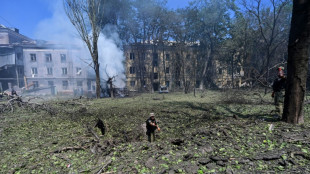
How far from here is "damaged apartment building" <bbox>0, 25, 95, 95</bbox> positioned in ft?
101

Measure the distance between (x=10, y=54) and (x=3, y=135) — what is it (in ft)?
117

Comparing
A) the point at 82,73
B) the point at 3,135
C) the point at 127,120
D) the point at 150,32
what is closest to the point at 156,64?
the point at 150,32

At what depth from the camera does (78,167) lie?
3.27 meters

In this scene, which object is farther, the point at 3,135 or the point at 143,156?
the point at 3,135

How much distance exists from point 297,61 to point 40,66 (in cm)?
3997

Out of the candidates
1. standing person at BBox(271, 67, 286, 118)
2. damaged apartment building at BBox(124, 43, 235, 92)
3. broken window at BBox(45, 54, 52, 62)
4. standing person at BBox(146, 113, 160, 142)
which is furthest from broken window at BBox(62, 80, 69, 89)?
standing person at BBox(271, 67, 286, 118)

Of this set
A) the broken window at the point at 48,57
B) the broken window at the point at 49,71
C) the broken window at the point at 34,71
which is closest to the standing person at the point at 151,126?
the broken window at the point at 49,71

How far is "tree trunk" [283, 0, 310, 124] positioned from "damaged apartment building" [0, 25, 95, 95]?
3055cm

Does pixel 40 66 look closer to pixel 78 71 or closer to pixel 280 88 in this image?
pixel 78 71

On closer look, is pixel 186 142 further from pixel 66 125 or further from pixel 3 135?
pixel 3 135

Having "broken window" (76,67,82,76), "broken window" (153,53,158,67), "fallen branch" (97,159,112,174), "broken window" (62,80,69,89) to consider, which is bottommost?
"fallen branch" (97,159,112,174)

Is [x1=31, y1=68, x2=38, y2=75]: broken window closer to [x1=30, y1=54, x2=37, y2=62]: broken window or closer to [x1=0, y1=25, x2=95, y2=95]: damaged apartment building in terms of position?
[x1=0, y1=25, x2=95, y2=95]: damaged apartment building

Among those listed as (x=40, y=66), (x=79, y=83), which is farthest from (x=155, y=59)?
(x=40, y=66)

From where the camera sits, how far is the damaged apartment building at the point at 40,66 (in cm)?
3084
